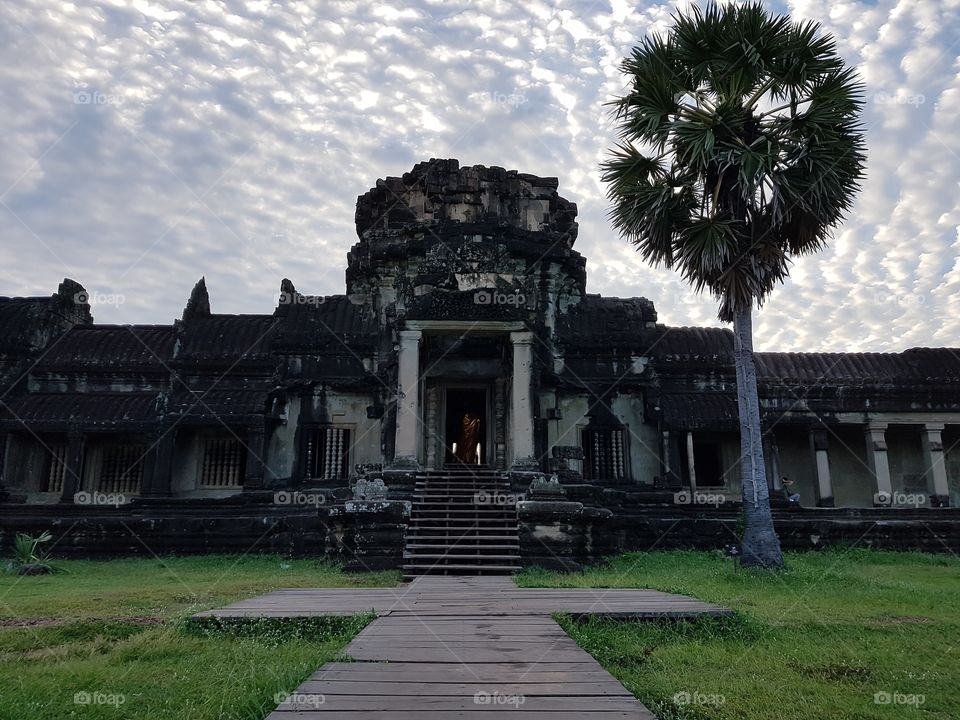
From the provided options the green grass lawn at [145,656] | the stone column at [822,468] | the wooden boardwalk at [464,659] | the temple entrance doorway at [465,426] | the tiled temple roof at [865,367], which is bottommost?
the green grass lawn at [145,656]

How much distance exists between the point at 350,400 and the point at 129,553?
6.53 m

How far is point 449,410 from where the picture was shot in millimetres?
20406

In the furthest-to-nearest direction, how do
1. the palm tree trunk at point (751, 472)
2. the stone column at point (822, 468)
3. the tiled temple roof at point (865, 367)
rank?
the tiled temple roof at point (865, 367) → the stone column at point (822, 468) → the palm tree trunk at point (751, 472)

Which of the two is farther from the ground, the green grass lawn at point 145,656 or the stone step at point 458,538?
the stone step at point 458,538

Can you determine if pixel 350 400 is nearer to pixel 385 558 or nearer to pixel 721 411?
pixel 385 558

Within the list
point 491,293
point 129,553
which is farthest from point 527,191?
point 129,553

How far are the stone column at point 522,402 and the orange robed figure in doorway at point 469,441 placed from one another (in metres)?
7.05

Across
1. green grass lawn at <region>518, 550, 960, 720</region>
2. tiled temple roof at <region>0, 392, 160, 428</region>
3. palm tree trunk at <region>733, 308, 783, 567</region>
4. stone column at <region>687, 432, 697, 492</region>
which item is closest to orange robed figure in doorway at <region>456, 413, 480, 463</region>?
stone column at <region>687, 432, 697, 492</region>

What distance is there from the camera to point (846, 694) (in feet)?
16.6

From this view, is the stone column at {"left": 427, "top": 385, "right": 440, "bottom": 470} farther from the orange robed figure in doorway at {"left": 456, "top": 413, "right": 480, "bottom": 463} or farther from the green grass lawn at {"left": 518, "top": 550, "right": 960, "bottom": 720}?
the green grass lawn at {"left": 518, "top": 550, "right": 960, "bottom": 720}

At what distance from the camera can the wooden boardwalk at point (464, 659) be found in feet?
11.7

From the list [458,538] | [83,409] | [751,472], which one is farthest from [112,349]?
[751,472]

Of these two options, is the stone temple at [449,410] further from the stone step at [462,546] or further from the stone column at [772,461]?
the stone step at [462,546]

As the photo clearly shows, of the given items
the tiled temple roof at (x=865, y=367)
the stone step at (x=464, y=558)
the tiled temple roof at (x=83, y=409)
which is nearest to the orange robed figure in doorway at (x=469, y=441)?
the tiled temple roof at (x=865, y=367)
